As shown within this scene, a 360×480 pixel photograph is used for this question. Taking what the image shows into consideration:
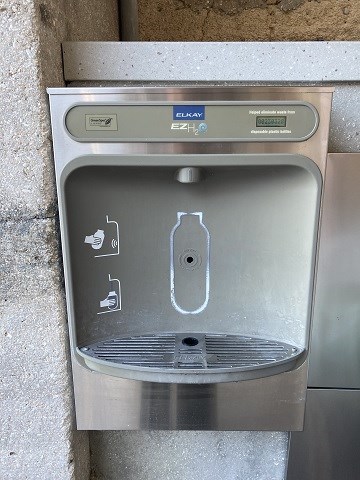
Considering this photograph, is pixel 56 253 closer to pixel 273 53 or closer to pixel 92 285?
pixel 92 285

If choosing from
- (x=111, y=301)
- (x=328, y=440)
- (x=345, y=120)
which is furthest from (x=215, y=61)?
(x=328, y=440)

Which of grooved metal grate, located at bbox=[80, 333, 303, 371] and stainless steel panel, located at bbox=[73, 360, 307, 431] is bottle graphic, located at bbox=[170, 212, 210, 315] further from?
stainless steel panel, located at bbox=[73, 360, 307, 431]

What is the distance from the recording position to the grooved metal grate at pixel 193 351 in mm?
747

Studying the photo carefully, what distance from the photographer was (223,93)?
0.67 metres

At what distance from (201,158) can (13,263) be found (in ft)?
1.36

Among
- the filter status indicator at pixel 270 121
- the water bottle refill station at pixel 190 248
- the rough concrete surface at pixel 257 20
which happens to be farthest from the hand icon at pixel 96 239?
the rough concrete surface at pixel 257 20

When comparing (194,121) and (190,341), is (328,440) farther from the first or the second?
(194,121)

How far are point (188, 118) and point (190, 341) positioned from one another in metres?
0.44

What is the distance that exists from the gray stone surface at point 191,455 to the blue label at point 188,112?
2.43ft

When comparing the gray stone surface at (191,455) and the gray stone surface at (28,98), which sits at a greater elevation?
the gray stone surface at (28,98)

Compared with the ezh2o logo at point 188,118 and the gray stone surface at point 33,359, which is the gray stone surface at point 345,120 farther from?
the gray stone surface at point 33,359

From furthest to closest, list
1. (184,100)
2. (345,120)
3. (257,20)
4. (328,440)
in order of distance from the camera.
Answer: (257,20), (328,440), (345,120), (184,100)

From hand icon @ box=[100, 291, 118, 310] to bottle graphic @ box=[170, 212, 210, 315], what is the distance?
0.12m

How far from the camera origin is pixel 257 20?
1.18 m
